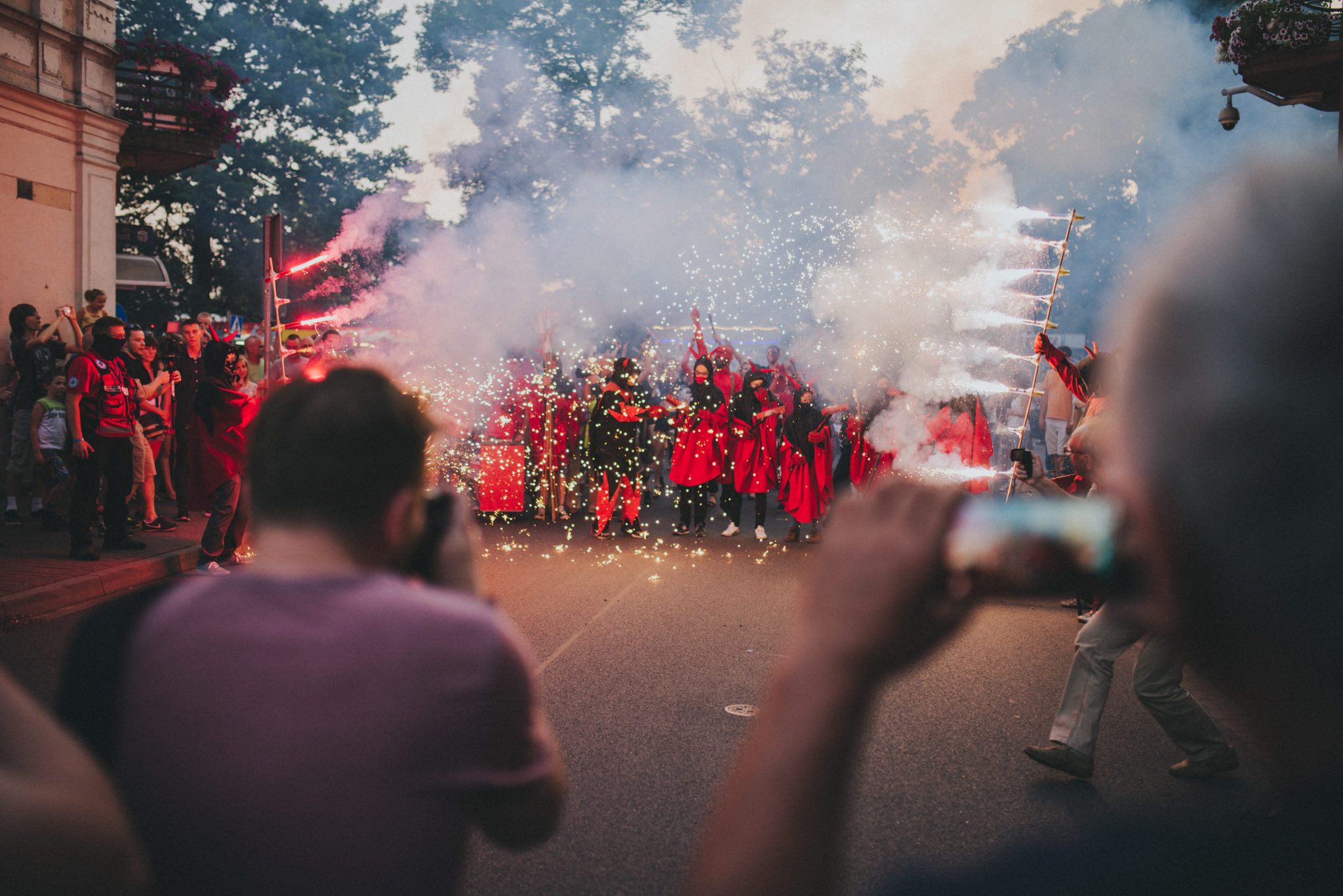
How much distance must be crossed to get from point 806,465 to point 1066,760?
820 centimetres

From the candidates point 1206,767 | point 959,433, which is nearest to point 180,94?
point 959,433

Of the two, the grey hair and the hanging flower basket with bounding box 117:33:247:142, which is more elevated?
the hanging flower basket with bounding box 117:33:247:142

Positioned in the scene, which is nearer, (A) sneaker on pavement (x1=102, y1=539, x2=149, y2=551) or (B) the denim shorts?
(A) sneaker on pavement (x1=102, y1=539, x2=149, y2=551)

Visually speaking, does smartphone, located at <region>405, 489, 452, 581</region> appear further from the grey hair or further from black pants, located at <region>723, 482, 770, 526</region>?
black pants, located at <region>723, 482, 770, 526</region>

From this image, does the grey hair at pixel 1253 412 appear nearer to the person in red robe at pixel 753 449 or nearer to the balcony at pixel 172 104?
the person in red robe at pixel 753 449

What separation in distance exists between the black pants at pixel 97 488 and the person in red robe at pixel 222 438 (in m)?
0.61

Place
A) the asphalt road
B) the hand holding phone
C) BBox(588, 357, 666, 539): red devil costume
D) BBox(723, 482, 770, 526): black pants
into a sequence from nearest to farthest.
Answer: the asphalt road, the hand holding phone, BBox(588, 357, 666, 539): red devil costume, BBox(723, 482, 770, 526): black pants

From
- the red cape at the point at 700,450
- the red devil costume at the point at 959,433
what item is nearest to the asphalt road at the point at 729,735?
the red devil costume at the point at 959,433

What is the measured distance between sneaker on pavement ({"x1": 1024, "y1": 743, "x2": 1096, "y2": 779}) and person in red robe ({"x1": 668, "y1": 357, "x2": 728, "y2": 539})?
8314 millimetres

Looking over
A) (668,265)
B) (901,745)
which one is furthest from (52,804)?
(668,265)

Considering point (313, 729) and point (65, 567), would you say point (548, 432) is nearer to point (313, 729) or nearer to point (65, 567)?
point (65, 567)

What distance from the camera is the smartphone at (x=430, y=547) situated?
51.2 inches

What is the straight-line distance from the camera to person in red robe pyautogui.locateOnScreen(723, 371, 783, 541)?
12906 millimetres

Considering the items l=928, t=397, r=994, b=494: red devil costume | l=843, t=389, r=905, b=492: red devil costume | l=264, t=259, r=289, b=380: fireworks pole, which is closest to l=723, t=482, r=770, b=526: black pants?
l=843, t=389, r=905, b=492: red devil costume
